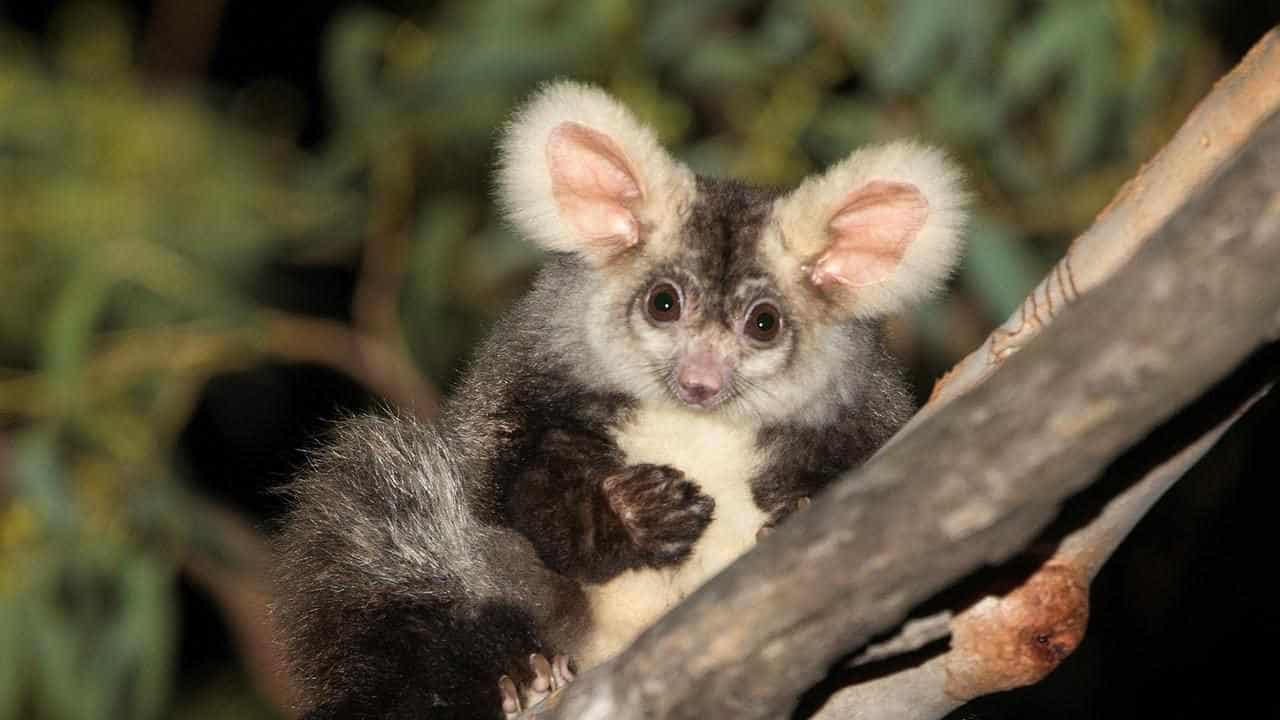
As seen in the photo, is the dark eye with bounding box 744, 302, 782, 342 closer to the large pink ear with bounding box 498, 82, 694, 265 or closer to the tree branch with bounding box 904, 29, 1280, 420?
the large pink ear with bounding box 498, 82, 694, 265

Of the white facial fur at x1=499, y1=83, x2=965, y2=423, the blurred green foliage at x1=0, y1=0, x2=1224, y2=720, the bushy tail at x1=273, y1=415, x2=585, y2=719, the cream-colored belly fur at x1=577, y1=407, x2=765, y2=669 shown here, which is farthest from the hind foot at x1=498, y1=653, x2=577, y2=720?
the blurred green foliage at x1=0, y1=0, x2=1224, y2=720

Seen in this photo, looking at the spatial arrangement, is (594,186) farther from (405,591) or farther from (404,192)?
(404,192)

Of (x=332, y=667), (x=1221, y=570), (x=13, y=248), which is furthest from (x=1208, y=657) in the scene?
(x=13, y=248)

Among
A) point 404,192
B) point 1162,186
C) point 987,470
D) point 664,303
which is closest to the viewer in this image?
point 987,470

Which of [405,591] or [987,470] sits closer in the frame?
[987,470]

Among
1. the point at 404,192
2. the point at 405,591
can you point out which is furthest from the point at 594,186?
the point at 404,192

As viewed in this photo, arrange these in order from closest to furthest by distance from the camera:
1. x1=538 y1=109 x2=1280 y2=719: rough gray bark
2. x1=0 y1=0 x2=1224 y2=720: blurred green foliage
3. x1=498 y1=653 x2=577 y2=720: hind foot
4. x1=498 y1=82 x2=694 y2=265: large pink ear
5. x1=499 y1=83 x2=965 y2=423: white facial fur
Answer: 1. x1=538 y1=109 x2=1280 y2=719: rough gray bark
2. x1=498 y1=653 x2=577 y2=720: hind foot
3. x1=499 y1=83 x2=965 y2=423: white facial fur
4. x1=498 y1=82 x2=694 y2=265: large pink ear
5. x1=0 y1=0 x2=1224 y2=720: blurred green foliage
